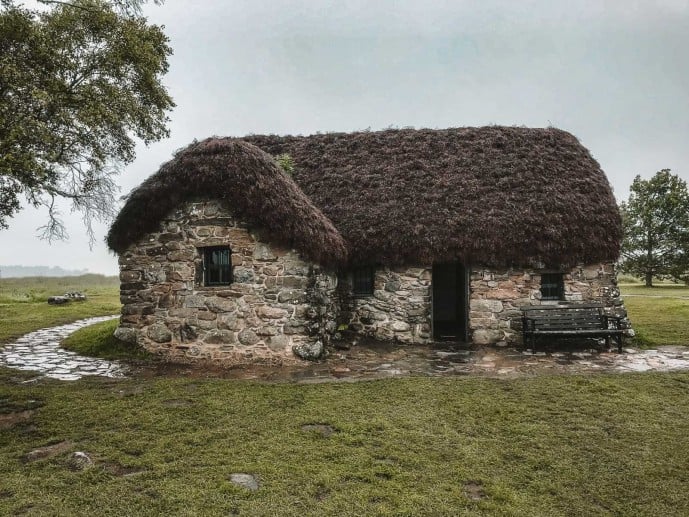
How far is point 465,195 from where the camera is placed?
38.2 feet

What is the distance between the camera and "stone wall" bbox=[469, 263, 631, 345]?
1088 cm

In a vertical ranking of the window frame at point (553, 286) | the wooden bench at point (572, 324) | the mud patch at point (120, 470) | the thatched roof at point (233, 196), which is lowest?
the mud patch at point (120, 470)

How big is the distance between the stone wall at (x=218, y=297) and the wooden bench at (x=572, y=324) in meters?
4.95

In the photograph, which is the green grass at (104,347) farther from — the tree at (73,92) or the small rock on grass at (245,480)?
the small rock on grass at (245,480)

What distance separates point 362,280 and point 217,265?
4.19m

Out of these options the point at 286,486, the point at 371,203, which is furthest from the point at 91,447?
the point at 371,203

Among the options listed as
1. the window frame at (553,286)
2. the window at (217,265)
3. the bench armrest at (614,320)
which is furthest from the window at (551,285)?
the window at (217,265)

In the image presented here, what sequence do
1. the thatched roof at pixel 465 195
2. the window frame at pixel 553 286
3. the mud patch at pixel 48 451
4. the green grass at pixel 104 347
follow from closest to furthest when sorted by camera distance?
the mud patch at pixel 48 451 < the green grass at pixel 104 347 < the thatched roof at pixel 465 195 < the window frame at pixel 553 286

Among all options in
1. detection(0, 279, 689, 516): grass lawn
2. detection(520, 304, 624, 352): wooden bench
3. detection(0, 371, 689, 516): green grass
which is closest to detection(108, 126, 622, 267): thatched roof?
detection(520, 304, 624, 352): wooden bench

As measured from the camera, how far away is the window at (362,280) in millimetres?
11773

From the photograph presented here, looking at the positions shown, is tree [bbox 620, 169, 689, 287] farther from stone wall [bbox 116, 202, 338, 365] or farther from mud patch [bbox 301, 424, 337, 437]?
mud patch [bbox 301, 424, 337, 437]

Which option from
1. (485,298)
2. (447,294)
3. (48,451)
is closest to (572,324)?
(485,298)

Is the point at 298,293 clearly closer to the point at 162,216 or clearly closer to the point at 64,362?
the point at 162,216

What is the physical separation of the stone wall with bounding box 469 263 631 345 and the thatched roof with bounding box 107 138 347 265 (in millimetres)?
4209
